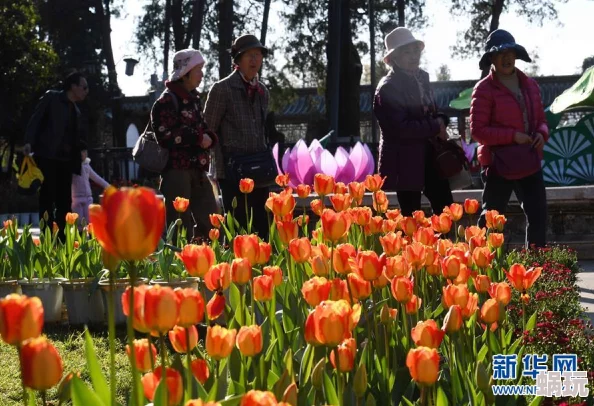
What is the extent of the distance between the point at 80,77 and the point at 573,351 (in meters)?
6.24

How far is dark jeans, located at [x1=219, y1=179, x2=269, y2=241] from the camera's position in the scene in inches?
238

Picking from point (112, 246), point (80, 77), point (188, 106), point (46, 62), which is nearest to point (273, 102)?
point (46, 62)

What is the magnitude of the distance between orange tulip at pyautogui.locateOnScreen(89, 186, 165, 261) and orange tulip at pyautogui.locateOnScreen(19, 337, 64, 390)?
229 millimetres

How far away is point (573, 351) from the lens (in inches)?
102

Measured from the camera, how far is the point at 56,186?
26.9 feet

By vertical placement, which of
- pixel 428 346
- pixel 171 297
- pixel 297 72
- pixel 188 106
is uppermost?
pixel 297 72

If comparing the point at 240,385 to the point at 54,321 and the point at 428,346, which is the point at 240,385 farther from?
the point at 54,321

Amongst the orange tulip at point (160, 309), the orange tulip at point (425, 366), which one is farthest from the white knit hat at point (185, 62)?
the orange tulip at point (160, 309)

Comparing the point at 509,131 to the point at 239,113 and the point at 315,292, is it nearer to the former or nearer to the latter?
the point at 239,113

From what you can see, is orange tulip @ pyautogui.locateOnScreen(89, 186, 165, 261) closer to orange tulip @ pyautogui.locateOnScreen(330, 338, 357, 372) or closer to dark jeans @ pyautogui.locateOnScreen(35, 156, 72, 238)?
orange tulip @ pyautogui.locateOnScreen(330, 338, 357, 372)

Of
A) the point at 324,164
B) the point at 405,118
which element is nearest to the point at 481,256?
the point at 405,118

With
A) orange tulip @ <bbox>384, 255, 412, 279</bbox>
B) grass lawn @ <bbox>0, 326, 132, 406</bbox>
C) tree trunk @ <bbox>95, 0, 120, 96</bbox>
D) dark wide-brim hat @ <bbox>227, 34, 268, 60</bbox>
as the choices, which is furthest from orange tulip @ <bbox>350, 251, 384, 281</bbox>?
tree trunk @ <bbox>95, 0, 120, 96</bbox>

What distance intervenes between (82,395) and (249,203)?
4.77m

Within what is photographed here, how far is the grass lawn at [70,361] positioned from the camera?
336 cm
